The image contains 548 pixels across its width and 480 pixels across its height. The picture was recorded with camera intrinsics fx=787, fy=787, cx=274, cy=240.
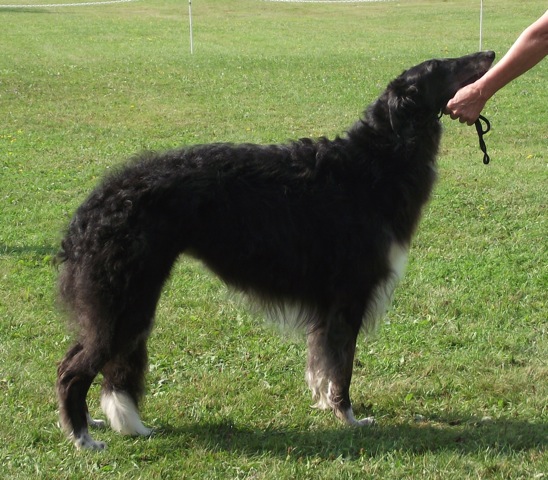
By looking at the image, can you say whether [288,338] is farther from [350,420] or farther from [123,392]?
[123,392]

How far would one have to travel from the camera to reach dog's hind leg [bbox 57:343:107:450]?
424 centimetres

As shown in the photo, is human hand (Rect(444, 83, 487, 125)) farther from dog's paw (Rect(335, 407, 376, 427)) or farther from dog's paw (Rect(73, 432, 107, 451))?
dog's paw (Rect(73, 432, 107, 451))

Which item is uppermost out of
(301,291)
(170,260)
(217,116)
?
(170,260)

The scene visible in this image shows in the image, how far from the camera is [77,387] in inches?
169

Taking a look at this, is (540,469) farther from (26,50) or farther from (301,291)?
(26,50)

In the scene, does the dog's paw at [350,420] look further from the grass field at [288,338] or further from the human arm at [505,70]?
the human arm at [505,70]

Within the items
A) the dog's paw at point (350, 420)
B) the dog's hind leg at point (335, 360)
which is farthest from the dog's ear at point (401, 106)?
the dog's paw at point (350, 420)

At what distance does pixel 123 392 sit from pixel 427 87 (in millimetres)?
2518

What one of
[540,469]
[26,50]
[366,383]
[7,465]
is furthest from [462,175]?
[26,50]

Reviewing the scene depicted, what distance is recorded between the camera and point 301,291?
15.4ft

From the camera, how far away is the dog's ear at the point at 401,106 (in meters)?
4.64

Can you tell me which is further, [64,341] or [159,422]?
[64,341]

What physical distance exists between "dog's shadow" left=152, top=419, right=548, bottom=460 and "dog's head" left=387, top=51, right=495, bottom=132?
5.92ft

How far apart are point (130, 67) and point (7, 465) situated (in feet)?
58.5
